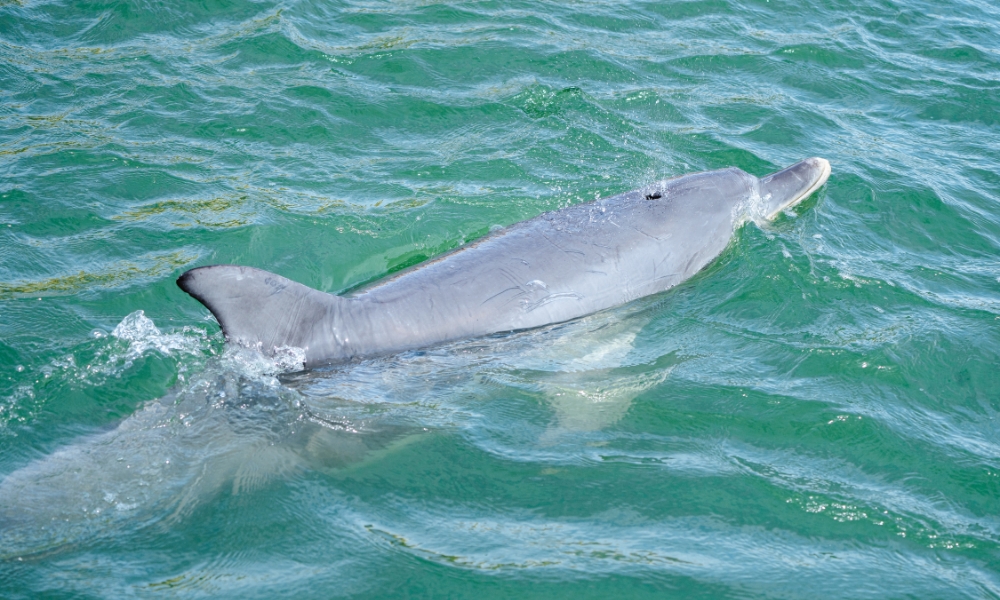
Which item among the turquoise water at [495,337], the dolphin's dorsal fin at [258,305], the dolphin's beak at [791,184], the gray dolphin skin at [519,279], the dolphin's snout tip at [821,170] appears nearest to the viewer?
the turquoise water at [495,337]

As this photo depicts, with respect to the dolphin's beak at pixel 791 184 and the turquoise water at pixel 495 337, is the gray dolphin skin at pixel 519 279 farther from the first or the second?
the turquoise water at pixel 495 337

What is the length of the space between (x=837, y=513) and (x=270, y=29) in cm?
1069

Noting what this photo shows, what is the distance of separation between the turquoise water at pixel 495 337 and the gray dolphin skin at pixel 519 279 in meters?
0.20

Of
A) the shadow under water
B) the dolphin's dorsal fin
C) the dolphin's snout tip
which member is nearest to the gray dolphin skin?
the dolphin's dorsal fin

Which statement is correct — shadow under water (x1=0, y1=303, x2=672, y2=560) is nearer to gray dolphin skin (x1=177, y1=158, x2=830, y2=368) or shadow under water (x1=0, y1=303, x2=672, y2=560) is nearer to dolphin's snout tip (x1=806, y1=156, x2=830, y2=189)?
gray dolphin skin (x1=177, y1=158, x2=830, y2=368)

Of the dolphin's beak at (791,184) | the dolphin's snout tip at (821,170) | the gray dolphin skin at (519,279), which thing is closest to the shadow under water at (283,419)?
the gray dolphin skin at (519,279)

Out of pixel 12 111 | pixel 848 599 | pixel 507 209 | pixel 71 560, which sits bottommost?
pixel 848 599

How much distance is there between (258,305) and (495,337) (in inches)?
74.6

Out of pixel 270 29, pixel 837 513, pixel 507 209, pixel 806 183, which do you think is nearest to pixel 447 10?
pixel 270 29

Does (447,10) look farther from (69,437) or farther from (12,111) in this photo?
(69,437)

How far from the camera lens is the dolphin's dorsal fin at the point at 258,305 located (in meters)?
6.55

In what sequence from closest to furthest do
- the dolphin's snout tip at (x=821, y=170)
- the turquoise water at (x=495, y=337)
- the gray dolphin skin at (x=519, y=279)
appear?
the turquoise water at (x=495, y=337) < the gray dolphin skin at (x=519, y=279) < the dolphin's snout tip at (x=821, y=170)

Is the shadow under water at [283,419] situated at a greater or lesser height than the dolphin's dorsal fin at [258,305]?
lesser

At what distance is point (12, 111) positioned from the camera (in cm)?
1144
